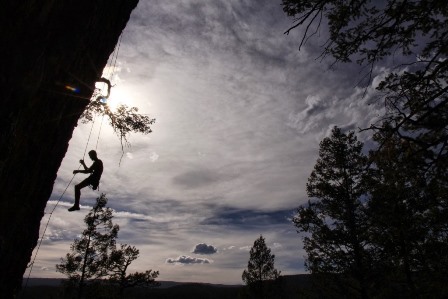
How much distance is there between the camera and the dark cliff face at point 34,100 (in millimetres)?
2051

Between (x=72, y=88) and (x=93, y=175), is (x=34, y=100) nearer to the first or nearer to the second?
(x=72, y=88)

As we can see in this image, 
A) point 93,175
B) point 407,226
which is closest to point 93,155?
point 93,175

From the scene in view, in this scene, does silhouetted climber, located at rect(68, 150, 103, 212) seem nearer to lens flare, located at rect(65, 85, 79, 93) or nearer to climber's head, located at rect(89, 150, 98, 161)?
climber's head, located at rect(89, 150, 98, 161)

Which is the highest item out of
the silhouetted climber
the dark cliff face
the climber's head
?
the climber's head

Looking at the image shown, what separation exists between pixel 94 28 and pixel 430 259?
1292cm

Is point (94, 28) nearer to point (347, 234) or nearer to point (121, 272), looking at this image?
point (347, 234)

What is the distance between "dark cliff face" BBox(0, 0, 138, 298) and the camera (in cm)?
205

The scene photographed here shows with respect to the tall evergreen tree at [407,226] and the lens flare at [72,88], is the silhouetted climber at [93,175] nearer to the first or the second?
the lens flare at [72,88]

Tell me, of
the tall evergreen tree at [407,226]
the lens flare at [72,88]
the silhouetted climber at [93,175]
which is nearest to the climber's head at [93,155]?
the silhouetted climber at [93,175]

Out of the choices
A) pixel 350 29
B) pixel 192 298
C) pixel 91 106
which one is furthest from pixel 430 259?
pixel 192 298

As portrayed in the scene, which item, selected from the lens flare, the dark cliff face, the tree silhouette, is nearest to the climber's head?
the dark cliff face

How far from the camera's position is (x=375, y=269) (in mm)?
14156

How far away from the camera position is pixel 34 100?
2.28m

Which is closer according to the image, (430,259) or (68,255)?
(430,259)
